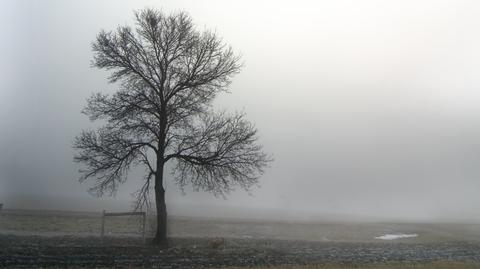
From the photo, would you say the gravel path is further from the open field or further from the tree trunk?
the tree trunk

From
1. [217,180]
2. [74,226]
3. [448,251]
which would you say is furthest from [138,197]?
[448,251]

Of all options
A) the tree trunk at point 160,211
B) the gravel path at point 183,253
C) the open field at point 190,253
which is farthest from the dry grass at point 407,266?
the tree trunk at point 160,211

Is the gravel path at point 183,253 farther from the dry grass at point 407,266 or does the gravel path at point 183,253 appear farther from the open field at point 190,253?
the dry grass at point 407,266

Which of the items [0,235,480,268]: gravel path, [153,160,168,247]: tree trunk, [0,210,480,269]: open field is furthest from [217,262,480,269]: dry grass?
[153,160,168,247]: tree trunk

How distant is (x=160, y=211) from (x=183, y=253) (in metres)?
4.46

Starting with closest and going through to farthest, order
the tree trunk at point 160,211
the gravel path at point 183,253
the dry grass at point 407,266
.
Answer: the gravel path at point 183,253
the dry grass at point 407,266
the tree trunk at point 160,211

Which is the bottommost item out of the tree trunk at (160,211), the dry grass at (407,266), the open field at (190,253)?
the dry grass at (407,266)

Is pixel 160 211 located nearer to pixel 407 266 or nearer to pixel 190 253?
pixel 190 253

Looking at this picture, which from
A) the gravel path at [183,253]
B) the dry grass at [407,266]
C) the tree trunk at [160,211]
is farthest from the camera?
the tree trunk at [160,211]

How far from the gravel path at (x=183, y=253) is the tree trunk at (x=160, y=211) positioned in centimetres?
101

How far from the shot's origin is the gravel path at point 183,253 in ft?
75.7

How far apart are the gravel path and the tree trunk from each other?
101 centimetres

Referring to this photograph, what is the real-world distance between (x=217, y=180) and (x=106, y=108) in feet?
28.7

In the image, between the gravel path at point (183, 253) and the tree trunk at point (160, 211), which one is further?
the tree trunk at point (160, 211)
